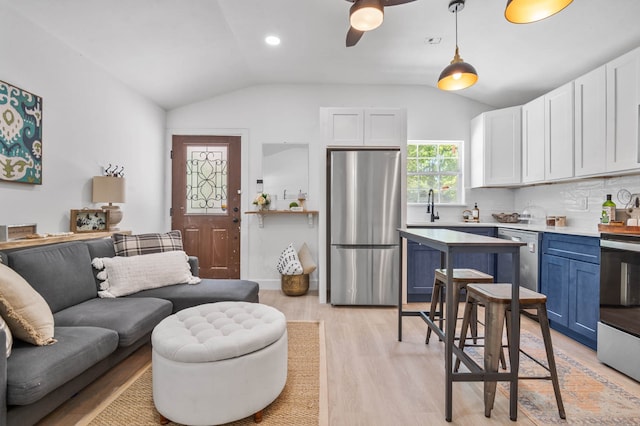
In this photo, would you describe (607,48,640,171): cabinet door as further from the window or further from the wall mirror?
the wall mirror

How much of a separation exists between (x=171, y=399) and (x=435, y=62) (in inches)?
159

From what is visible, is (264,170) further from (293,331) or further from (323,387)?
(323,387)

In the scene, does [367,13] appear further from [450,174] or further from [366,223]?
[450,174]

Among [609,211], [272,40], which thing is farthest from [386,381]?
[272,40]

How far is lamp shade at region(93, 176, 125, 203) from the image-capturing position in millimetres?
3012

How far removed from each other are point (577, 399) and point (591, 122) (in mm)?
2317

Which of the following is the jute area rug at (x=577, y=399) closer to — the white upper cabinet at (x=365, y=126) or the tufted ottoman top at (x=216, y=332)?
the tufted ottoman top at (x=216, y=332)

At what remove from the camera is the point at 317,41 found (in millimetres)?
3451

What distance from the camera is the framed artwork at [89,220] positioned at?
2.82m

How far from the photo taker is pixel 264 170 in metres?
4.57

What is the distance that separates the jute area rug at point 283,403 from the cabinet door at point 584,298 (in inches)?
84.3

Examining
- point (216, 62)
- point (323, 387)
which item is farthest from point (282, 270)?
point (216, 62)

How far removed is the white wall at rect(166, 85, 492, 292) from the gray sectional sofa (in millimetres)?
1574

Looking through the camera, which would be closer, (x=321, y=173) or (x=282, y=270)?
(x=321, y=173)
